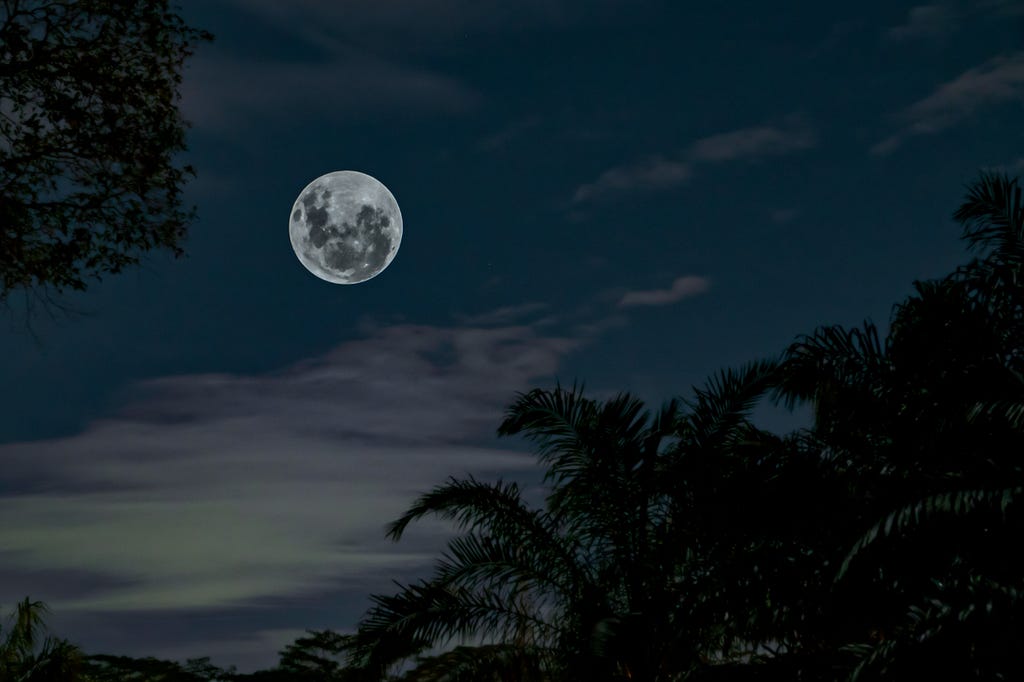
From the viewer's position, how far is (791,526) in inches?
471

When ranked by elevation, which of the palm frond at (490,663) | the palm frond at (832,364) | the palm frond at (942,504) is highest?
the palm frond at (832,364)

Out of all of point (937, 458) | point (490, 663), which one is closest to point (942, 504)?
point (937, 458)

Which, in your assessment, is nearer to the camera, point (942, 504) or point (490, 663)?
point (942, 504)

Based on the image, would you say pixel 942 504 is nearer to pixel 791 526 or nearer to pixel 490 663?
pixel 791 526

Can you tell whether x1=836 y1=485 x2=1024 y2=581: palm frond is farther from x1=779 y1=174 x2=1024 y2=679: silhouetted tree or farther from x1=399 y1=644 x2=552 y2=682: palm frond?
x1=399 y1=644 x2=552 y2=682: palm frond

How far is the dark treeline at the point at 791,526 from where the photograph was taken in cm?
1077

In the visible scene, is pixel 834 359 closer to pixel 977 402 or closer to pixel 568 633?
pixel 977 402

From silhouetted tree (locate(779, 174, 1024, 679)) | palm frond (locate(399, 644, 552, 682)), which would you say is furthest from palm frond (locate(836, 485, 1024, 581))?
palm frond (locate(399, 644, 552, 682))

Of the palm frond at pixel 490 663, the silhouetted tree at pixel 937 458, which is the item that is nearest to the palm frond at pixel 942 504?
the silhouetted tree at pixel 937 458

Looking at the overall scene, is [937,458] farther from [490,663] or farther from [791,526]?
[490,663]

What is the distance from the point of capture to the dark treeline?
35.3 ft

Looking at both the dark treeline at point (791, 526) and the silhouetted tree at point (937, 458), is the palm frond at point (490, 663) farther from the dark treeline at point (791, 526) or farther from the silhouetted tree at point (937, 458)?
the silhouetted tree at point (937, 458)

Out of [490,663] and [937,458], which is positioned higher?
[937,458]

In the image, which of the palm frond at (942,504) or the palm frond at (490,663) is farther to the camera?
the palm frond at (490,663)
